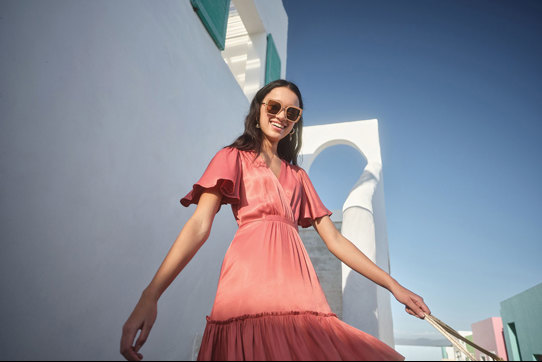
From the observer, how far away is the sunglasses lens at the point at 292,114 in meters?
1.48

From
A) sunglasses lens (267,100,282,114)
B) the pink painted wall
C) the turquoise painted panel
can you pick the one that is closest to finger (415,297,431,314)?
sunglasses lens (267,100,282,114)

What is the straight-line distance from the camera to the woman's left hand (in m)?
1.12

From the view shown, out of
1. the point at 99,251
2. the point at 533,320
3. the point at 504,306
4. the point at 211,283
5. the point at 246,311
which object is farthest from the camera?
the point at 504,306

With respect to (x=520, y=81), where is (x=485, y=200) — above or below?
below

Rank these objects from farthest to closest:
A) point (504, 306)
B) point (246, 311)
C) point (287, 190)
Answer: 1. point (504, 306)
2. point (287, 190)
3. point (246, 311)

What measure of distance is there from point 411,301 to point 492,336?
15.7 meters

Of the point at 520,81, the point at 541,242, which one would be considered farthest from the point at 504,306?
the point at 520,81

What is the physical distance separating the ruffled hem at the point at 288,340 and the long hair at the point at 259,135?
73cm

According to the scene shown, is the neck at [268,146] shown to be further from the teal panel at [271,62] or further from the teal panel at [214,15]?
the teal panel at [271,62]

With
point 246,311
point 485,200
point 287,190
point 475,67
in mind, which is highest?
point 475,67

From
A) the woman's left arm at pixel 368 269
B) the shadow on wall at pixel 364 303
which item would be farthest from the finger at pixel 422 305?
the shadow on wall at pixel 364 303

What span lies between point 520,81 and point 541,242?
13.6ft

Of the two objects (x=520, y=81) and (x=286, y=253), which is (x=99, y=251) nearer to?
(x=286, y=253)

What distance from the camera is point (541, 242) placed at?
21.0ft
